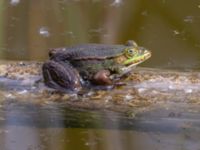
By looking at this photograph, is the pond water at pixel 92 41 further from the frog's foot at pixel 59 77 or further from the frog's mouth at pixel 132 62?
the frog's mouth at pixel 132 62

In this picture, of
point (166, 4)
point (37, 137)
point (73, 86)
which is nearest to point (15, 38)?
point (166, 4)

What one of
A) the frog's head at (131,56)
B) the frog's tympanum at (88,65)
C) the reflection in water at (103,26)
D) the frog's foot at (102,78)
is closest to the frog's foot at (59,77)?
the frog's tympanum at (88,65)

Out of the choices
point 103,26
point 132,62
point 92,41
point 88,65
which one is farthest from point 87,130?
point 103,26

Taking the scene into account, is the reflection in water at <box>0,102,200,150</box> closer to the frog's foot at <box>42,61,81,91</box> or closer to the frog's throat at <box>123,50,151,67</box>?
the frog's foot at <box>42,61,81,91</box>

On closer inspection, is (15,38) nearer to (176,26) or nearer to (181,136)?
(176,26)

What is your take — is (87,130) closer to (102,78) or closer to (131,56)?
(102,78)

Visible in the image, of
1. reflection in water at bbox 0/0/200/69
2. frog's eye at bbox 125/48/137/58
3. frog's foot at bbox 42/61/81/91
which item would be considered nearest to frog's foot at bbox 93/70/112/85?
frog's foot at bbox 42/61/81/91
